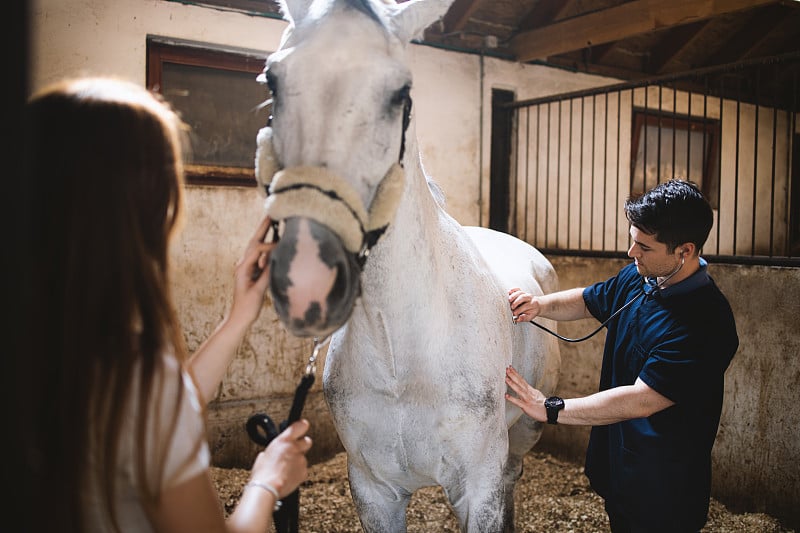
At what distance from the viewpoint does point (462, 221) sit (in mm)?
4875

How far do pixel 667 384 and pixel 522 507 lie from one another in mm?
1908

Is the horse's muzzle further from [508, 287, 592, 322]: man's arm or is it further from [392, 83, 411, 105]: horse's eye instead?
[508, 287, 592, 322]: man's arm

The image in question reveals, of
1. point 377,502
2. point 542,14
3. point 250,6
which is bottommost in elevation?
point 377,502

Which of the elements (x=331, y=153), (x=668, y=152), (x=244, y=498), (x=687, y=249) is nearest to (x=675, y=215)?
(x=687, y=249)

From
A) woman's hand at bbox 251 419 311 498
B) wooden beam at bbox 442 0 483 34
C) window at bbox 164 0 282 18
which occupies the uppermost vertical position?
wooden beam at bbox 442 0 483 34

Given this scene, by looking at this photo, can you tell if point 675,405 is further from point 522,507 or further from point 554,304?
point 522,507

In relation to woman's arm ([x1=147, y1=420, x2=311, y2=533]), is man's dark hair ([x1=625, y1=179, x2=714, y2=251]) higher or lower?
higher

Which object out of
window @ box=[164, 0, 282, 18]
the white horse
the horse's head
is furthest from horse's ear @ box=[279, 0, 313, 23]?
window @ box=[164, 0, 282, 18]

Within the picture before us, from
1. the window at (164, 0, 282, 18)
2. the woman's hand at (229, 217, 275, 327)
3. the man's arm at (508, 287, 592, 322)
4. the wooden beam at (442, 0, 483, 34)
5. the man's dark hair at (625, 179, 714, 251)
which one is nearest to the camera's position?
the woman's hand at (229, 217, 275, 327)

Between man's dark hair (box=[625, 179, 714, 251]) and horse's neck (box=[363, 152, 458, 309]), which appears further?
man's dark hair (box=[625, 179, 714, 251])

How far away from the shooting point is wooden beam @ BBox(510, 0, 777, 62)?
3.78 metres

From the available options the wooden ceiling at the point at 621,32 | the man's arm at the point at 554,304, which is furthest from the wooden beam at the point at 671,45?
the man's arm at the point at 554,304

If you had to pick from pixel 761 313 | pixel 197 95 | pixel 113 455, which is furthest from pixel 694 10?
pixel 113 455

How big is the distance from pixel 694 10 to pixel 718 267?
1735mm
